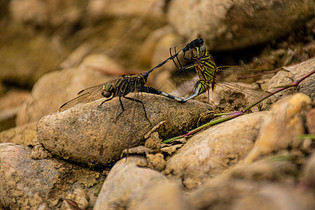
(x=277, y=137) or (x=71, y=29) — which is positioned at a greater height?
(x=71, y=29)

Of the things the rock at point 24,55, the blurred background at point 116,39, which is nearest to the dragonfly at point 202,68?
the blurred background at point 116,39

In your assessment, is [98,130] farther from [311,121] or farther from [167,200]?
[311,121]

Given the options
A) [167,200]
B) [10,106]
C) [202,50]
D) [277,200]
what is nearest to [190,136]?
[202,50]

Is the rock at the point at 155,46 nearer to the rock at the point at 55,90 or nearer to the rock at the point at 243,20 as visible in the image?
the rock at the point at 243,20

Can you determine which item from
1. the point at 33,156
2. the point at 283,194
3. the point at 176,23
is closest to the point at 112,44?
the point at 176,23

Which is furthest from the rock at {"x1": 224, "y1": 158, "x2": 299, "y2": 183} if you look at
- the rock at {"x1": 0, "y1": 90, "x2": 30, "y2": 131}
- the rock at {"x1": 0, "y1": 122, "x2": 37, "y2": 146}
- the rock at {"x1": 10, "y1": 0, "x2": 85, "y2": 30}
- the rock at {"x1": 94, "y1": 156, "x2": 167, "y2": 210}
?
the rock at {"x1": 10, "y1": 0, "x2": 85, "y2": 30}

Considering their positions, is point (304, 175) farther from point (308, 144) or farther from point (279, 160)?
point (308, 144)
